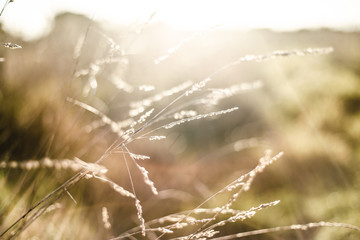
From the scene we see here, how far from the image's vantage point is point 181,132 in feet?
11.1

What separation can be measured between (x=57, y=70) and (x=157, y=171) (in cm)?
117

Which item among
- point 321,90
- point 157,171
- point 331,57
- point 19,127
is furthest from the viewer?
point 331,57

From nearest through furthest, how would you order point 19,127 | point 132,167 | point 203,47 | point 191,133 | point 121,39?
point 121,39
point 19,127
point 132,167
point 191,133
point 203,47

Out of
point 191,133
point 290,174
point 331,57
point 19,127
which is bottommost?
point 19,127

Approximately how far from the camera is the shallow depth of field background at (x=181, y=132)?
1272 millimetres

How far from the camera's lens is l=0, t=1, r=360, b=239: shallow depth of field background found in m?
1.27

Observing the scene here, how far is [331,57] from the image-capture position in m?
4.00

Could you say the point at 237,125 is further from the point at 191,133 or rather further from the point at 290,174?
the point at 290,174

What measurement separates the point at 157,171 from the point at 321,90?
69.6 inches

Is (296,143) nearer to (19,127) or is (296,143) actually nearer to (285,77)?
(285,77)

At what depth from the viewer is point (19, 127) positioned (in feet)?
5.50

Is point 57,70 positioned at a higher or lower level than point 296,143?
lower

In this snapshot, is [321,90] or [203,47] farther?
[203,47]

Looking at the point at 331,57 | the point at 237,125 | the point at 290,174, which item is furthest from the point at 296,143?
the point at 331,57
